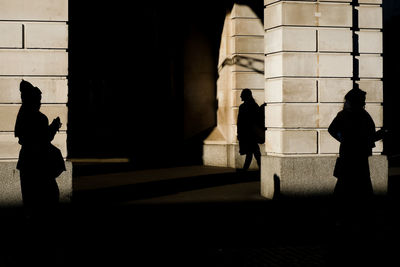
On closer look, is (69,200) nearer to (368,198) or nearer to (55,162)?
(55,162)

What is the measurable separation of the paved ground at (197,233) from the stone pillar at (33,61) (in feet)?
3.36

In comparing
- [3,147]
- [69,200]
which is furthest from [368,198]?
[3,147]

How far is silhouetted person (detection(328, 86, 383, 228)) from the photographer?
7.91 metres

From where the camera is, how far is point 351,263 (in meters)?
6.21

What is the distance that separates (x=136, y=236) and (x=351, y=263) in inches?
103

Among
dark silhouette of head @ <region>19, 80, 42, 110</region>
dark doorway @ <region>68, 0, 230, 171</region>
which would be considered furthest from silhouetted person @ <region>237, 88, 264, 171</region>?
dark silhouette of head @ <region>19, 80, 42, 110</region>

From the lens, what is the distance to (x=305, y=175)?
33.7 ft

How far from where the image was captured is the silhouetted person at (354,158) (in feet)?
25.9

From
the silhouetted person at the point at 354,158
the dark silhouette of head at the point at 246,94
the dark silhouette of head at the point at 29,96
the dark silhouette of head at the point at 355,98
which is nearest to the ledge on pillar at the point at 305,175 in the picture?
the silhouetted person at the point at 354,158

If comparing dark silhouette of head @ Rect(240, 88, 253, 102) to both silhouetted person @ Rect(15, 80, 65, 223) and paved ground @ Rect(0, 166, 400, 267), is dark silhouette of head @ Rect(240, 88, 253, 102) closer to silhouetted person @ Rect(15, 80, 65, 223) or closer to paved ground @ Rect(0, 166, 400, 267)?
paved ground @ Rect(0, 166, 400, 267)

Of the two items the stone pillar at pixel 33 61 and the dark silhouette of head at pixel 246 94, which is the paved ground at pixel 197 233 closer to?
the stone pillar at pixel 33 61

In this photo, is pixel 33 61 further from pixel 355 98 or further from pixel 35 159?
pixel 355 98

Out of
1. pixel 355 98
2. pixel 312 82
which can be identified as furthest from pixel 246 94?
pixel 355 98

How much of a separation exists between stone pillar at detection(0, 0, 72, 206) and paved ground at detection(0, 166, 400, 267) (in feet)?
3.36
